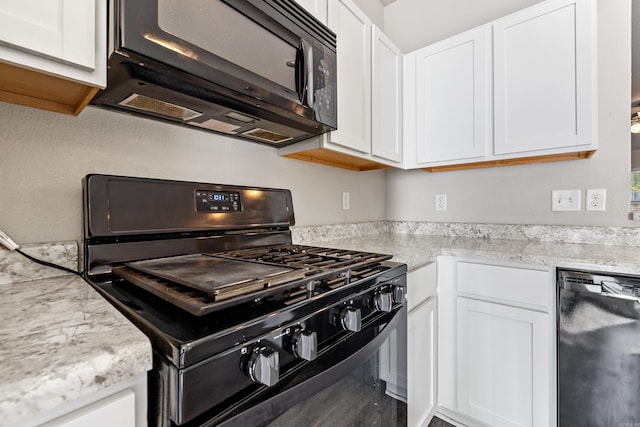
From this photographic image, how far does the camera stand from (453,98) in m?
1.78

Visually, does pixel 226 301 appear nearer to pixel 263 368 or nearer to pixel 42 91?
pixel 263 368

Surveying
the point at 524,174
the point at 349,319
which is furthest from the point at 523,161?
the point at 349,319

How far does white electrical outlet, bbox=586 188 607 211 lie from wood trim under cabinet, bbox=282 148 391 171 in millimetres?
1098

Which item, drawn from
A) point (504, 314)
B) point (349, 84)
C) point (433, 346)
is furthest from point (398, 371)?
point (349, 84)

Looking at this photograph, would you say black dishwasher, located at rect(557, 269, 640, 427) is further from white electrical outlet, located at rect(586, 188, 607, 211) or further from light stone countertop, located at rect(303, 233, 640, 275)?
white electrical outlet, located at rect(586, 188, 607, 211)

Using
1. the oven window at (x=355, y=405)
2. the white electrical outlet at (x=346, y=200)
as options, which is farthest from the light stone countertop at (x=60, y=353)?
the white electrical outlet at (x=346, y=200)

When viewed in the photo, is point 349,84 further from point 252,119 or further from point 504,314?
point 504,314

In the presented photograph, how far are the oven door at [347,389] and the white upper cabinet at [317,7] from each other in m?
1.21

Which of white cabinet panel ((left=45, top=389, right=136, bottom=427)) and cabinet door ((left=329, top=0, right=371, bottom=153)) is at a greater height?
cabinet door ((left=329, top=0, right=371, bottom=153))

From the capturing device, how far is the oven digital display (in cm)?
107

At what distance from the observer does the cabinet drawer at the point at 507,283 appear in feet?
3.99

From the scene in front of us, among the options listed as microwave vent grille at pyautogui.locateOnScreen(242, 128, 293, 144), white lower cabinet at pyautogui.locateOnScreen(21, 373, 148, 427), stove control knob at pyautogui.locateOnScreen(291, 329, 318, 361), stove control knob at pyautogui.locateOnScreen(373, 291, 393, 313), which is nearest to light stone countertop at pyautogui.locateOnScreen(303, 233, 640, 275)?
stove control knob at pyautogui.locateOnScreen(373, 291, 393, 313)

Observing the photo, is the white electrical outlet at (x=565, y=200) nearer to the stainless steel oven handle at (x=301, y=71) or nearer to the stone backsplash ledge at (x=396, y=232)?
the stone backsplash ledge at (x=396, y=232)

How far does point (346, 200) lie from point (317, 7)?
3.48 ft
